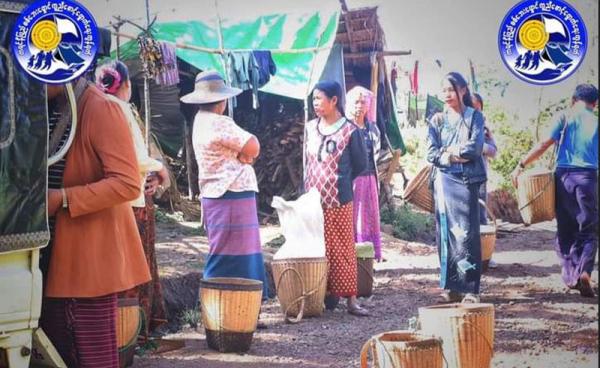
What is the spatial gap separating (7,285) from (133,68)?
6.44 feet

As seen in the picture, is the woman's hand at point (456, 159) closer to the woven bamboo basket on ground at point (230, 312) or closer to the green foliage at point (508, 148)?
the green foliage at point (508, 148)

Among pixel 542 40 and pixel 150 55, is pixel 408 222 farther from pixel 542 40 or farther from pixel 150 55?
pixel 150 55

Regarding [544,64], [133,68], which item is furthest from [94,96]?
[544,64]

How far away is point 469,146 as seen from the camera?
5035mm

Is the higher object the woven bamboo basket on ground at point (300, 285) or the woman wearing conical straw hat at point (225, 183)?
the woman wearing conical straw hat at point (225, 183)

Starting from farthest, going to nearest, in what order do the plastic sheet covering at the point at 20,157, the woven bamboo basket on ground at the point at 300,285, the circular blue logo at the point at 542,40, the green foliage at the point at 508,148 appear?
the woven bamboo basket on ground at the point at 300,285 → the green foliage at the point at 508,148 → the circular blue logo at the point at 542,40 → the plastic sheet covering at the point at 20,157

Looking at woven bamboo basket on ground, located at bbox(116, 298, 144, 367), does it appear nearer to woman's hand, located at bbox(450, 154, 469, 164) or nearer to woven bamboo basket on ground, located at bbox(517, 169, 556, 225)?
woman's hand, located at bbox(450, 154, 469, 164)

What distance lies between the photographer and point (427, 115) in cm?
505

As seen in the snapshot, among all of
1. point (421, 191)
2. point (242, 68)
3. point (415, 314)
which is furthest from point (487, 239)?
point (242, 68)

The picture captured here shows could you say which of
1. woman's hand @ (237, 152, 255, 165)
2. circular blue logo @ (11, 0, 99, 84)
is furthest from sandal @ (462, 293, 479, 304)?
circular blue logo @ (11, 0, 99, 84)

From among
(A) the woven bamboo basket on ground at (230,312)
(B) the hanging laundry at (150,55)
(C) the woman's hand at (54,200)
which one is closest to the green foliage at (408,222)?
(A) the woven bamboo basket on ground at (230,312)

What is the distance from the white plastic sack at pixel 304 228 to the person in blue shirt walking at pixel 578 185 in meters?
1.47

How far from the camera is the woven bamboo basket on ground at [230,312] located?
5066 mm

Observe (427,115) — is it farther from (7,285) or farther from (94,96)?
(7,285)
